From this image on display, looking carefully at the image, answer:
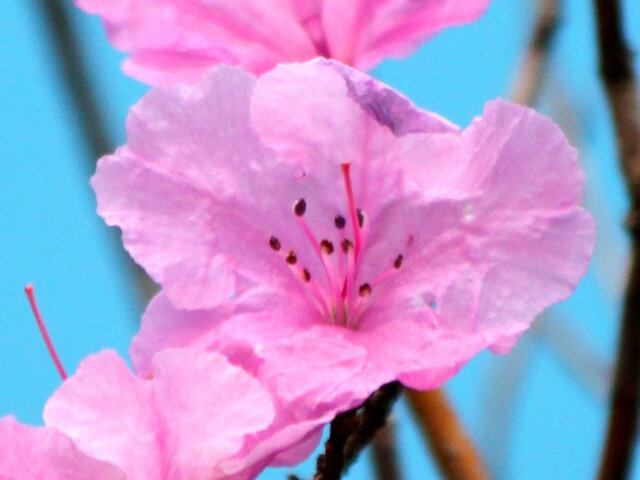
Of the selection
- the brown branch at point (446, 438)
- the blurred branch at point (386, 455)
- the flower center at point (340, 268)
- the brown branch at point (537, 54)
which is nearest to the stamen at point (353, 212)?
Answer: the flower center at point (340, 268)

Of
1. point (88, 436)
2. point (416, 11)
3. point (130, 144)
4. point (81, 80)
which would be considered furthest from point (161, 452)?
point (81, 80)

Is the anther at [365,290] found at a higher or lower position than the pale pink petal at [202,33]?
lower

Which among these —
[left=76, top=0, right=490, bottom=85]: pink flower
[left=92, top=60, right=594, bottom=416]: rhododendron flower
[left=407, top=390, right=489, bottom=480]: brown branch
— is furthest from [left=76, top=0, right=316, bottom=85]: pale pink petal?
[left=407, top=390, right=489, bottom=480]: brown branch

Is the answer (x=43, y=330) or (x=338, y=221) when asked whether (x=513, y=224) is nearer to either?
(x=338, y=221)

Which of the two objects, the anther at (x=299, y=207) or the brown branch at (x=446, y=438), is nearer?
the anther at (x=299, y=207)

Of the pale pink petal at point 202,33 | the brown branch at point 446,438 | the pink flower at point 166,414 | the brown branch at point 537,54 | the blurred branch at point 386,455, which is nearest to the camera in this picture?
the pink flower at point 166,414

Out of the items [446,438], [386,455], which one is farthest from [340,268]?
[386,455]

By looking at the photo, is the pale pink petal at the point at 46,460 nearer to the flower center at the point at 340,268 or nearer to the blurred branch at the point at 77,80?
the flower center at the point at 340,268
